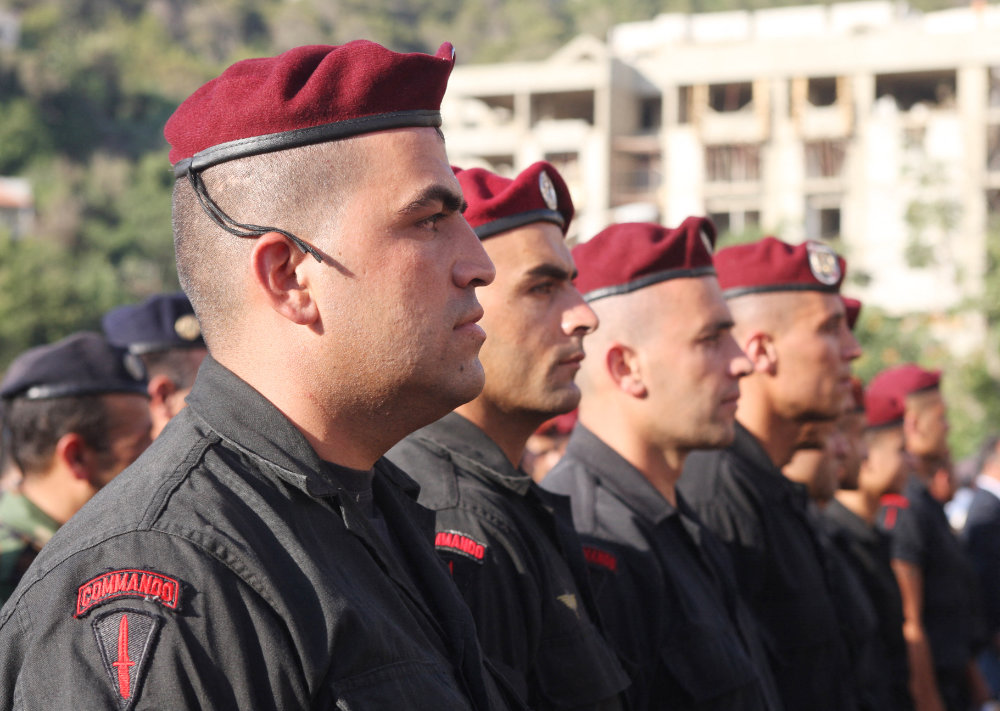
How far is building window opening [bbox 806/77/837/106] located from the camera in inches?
1753

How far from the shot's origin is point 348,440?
6.69 ft

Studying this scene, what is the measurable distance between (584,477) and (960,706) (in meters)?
4.24

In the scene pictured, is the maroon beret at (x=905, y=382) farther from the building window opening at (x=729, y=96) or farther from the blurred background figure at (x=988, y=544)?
the building window opening at (x=729, y=96)

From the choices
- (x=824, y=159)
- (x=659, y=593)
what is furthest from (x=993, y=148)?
(x=659, y=593)

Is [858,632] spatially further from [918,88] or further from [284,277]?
[918,88]

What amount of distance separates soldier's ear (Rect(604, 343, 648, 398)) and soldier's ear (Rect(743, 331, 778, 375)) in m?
1.05

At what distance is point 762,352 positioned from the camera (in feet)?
16.1

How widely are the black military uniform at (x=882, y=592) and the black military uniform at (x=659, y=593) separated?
2353mm

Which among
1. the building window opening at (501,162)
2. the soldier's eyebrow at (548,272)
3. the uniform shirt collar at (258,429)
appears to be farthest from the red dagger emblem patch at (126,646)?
the building window opening at (501,162)

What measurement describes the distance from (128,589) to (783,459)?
3.59 meters

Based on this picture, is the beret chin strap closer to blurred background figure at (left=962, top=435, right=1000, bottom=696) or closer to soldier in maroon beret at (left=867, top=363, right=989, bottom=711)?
soldier in maroon beret at (left=867, top=363, right=989, bottom=711)

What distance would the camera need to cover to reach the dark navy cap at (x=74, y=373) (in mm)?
4148

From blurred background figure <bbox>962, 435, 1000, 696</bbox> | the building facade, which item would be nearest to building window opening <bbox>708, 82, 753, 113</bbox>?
the building facade

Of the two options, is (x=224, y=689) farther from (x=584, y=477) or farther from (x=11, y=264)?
(x=11, y=264)
